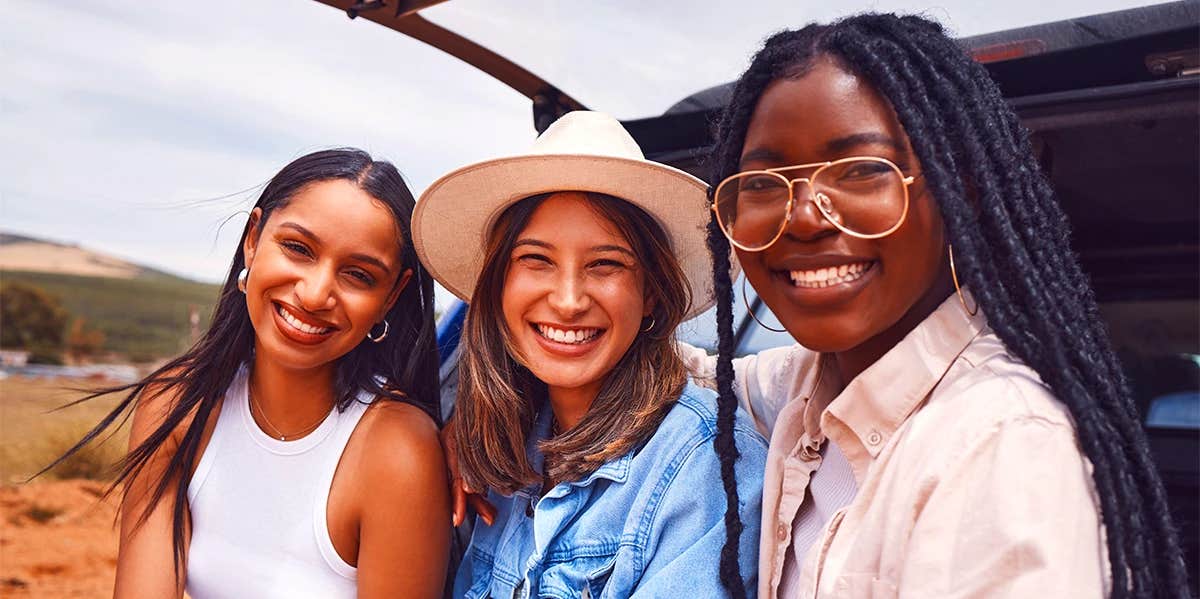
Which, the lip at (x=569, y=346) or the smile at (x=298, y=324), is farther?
the smile at (x=298, y=324)

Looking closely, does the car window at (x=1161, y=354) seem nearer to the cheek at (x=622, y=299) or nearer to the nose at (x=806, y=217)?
the cheek at (x=622, y=299)

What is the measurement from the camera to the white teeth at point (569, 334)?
2004 millimetres

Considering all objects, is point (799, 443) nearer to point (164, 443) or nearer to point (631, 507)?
point (631, 507)

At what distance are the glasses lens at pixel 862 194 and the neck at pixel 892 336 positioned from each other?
0.17 meters

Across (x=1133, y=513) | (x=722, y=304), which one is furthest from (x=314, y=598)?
(x=1133, y=513)

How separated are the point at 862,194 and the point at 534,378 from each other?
111 cm

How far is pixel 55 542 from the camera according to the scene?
9117 mm

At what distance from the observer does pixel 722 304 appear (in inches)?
69.1

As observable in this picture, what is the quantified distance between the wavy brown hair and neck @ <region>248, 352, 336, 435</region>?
1.30ft

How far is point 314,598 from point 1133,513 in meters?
1.73

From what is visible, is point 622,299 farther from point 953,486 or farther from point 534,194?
point 953,486

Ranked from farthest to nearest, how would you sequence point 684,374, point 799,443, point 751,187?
point 684,374
point 799,443
point 751,187

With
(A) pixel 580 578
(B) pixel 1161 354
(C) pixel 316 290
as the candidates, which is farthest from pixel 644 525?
(B) pixel 1161 354

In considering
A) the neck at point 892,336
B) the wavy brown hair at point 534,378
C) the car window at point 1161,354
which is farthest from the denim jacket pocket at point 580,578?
the car window at point 1161,354
